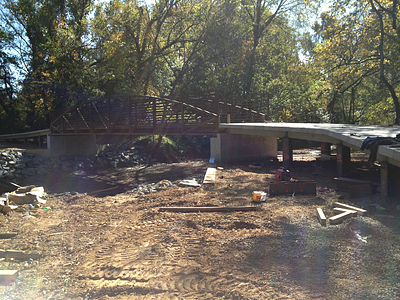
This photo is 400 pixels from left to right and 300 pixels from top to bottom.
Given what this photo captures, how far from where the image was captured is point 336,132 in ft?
30.7

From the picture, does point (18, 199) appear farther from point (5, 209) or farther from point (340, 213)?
point (340, 213)

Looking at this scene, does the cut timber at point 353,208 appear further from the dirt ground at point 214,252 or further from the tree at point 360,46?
the tree at point 360,46

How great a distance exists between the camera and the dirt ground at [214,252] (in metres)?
4.00

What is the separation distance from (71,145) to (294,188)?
765 inches

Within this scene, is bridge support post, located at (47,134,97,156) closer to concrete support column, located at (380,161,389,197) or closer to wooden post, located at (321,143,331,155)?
wooden post, located at (321,143,331,155)

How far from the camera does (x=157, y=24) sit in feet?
74.4

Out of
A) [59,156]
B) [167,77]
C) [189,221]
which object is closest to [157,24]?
[167,77]

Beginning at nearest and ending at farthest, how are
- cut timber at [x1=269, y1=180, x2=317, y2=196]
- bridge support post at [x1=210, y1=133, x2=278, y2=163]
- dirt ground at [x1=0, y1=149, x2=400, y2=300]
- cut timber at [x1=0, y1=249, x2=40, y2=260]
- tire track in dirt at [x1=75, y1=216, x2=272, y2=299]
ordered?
dirt ground at [x1=0, y1=149, x2=400, y2=300], tire track in dirt at [x1=75, y1=216, x2=272, y2=299], cut timber at [x1=0, y1=249, x2=40, y2=260], cut timber at [x1=269, y1=180, x2=317, y2=196], bridge support post at [x1=210, y1=133, x2=278, y2=163]

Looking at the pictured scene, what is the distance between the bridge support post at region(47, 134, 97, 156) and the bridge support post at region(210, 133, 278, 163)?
12187 mm

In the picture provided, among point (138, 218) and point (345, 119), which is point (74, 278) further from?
point (345, 119)

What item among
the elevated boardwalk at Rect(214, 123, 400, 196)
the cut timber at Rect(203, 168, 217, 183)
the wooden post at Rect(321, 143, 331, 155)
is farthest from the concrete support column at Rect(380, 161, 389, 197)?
the wooden post at Rect(321, 143, 331, 155)

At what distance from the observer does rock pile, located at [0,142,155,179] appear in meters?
18.4

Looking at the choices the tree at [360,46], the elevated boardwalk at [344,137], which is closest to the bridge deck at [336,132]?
the elevated boardwalk at [344,137]

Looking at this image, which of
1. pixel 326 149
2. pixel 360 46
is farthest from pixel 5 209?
pixel 360 46
